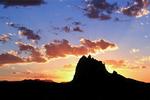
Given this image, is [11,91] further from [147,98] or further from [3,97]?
[147,98]

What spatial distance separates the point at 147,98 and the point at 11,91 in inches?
2573

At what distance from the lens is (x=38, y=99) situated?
636 ft

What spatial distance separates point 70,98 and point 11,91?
28495mm

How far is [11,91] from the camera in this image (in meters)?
200

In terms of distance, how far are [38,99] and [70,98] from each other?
1568 cm

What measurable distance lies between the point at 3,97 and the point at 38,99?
1614cm

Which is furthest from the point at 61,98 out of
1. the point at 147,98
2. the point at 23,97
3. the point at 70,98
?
the point at 147,98

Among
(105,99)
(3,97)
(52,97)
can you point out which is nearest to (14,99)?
(3,97)

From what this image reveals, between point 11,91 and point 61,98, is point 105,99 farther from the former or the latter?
point 11,91

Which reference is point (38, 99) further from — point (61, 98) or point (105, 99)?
point (105, 99)

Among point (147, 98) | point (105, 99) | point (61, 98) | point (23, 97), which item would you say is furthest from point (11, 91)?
point (147, 98)

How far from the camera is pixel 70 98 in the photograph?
199000mm

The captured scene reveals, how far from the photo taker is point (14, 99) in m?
192

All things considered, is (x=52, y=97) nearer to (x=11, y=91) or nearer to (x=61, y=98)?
(x=61, y=98)
